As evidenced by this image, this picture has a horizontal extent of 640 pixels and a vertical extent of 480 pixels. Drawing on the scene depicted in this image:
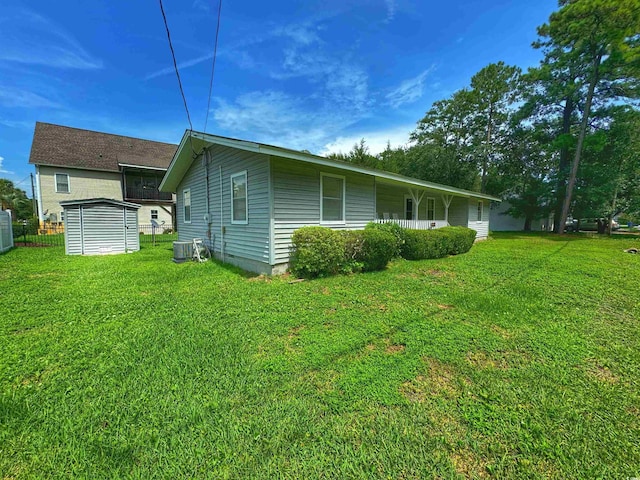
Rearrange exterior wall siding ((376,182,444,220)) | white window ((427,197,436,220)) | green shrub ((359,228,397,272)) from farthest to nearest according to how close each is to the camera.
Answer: white window ((427,197,436,220)) < exterior wall siding ((376,182,444,220)) < green shrub ((359,228,397,272))

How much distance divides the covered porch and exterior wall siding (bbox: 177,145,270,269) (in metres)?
5.30

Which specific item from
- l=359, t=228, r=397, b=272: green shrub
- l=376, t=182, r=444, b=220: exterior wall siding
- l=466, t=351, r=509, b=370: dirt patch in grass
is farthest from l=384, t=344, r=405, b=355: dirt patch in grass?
l=376, t=182, r=444, b=220: exterior wall siding

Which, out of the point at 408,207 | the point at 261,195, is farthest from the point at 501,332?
the point at 408,207

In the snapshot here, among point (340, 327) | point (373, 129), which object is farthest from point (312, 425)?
point (373, 129)

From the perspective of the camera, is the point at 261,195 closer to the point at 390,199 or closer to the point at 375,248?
the point at 375,248

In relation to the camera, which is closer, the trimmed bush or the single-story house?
the single-story house

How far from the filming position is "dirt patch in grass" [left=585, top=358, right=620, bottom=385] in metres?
2.53

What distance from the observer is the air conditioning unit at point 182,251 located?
863 centimetres

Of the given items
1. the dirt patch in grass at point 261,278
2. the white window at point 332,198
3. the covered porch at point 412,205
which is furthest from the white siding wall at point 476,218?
the dirt patch in grass at point 261,278

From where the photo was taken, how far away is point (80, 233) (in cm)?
981

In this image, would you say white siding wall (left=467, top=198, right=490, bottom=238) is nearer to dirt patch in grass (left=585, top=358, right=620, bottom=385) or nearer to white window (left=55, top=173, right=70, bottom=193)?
dirt patch in grass (left=585, top=358, right=620, bottom=385)

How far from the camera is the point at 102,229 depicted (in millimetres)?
10266

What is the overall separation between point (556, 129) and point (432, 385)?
93.0 ft

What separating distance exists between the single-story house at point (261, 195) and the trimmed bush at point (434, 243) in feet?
4.97
